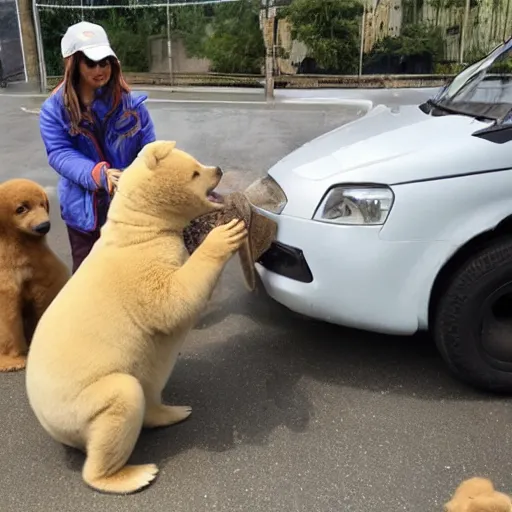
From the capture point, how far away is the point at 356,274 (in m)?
3.06

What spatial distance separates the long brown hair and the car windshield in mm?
2037

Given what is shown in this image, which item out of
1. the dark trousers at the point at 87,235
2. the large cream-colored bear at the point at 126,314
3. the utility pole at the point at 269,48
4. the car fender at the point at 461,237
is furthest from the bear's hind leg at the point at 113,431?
the utility pole at the point at 269,48

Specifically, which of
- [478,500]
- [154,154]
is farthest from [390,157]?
[478,500]

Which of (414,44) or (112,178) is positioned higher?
(414,44)

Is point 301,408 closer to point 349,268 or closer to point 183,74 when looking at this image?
point 349,268

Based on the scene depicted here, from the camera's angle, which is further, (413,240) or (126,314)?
(413,240)

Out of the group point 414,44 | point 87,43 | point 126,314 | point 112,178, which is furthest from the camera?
point 414,44

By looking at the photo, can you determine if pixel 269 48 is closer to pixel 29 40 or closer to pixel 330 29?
pixel 330 29

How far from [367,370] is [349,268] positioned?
82 centimetres

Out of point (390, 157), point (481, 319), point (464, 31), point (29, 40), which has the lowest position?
point (481, 319)

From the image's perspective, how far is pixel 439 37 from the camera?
15.5 m

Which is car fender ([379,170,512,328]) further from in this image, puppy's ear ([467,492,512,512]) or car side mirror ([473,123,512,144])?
puppy's ear ([467,492,512,512])

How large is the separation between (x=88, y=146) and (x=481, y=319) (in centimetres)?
240

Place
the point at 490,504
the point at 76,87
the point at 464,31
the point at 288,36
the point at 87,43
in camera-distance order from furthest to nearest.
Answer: the point at 288,36
the point at 464,31
the point at 76,87
the point at 87,43
the point at 490,504
